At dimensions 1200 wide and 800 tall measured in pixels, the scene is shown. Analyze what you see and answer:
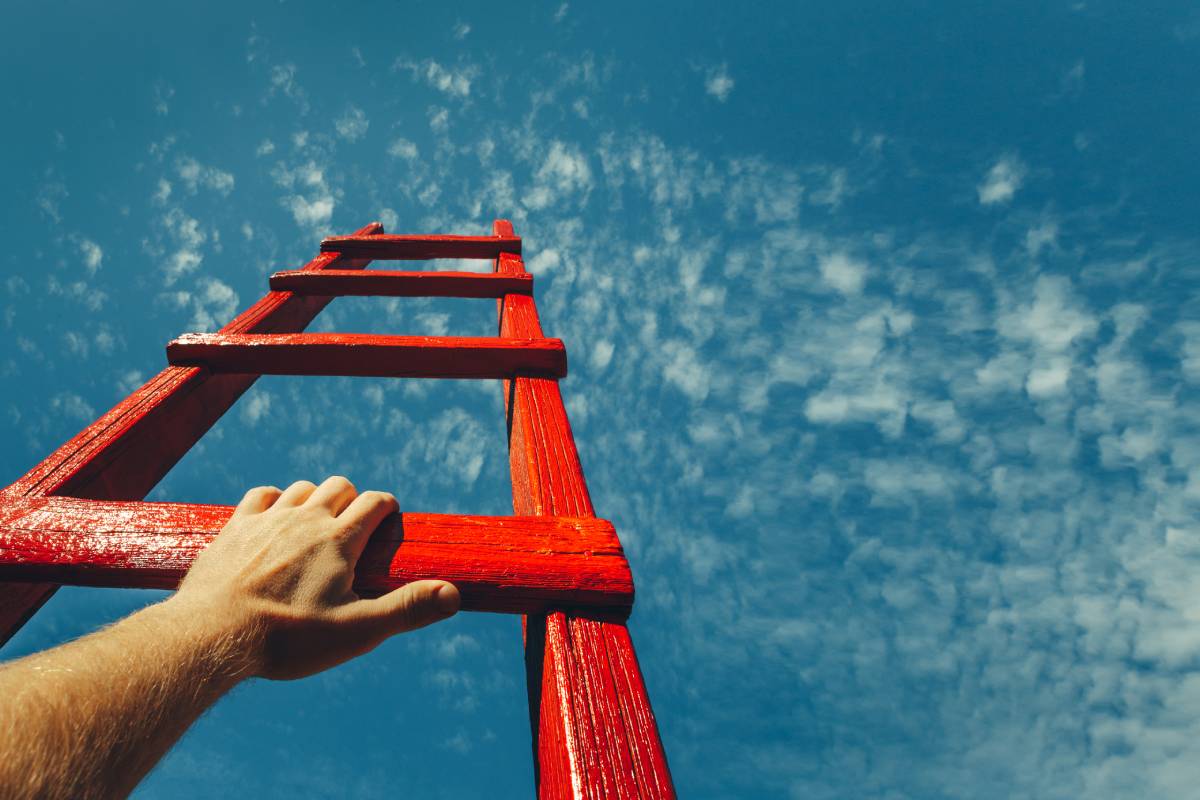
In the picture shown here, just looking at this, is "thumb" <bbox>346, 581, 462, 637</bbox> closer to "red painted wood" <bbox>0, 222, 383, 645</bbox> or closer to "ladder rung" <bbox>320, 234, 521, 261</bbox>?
"red painted wood" <bbox>0, 222, 383, 645</bbox>

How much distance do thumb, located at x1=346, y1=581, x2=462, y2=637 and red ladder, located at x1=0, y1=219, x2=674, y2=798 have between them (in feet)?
0.20

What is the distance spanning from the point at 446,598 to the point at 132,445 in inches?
46.8

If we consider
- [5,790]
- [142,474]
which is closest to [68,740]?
[5,790]

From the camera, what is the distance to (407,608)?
3.29ft

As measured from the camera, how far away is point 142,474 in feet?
5.51

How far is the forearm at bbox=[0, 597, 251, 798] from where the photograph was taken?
2.00 feet

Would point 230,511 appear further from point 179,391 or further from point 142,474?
point 179,391

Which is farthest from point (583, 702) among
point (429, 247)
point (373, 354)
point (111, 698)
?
point (429, 247)

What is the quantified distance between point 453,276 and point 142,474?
1587 millimetres

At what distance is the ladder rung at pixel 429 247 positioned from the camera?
3547mm

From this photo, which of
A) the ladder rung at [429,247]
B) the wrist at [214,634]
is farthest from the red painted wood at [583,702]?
the ladder rung at [429,247]

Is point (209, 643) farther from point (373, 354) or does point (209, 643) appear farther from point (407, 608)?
point (373, 354)

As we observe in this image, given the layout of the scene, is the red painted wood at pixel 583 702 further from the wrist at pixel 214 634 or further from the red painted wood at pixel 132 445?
the red painted wood at pixel 132 445

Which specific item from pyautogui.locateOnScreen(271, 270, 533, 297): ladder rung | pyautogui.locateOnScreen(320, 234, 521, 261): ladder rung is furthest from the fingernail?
pyautogui.locateOnScreen(320, 234, 521, 261): ladder rung
